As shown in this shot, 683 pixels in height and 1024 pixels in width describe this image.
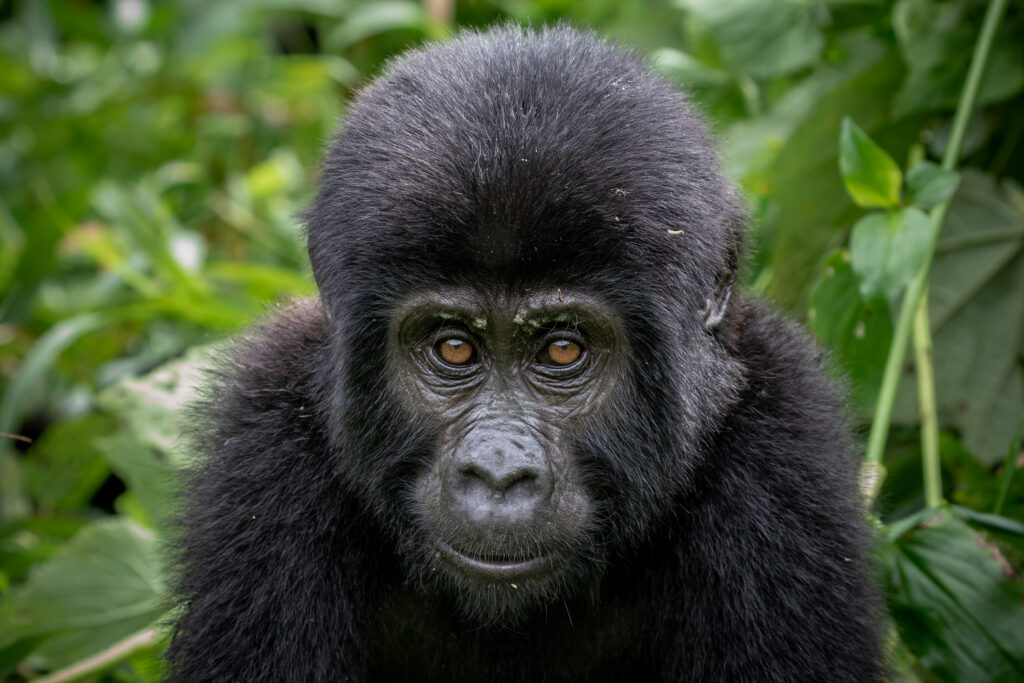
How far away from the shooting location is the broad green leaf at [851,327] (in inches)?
158

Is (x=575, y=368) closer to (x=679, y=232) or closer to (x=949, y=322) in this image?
(x=679, y=232)

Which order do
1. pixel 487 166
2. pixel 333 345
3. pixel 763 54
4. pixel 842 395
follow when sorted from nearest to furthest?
pixel 487 166, pixel 333 345, pixel 842 395, pixel 763 54

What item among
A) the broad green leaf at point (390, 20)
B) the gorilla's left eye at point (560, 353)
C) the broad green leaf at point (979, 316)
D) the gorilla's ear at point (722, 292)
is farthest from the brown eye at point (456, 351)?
the broad green leaf at point (390, 20)

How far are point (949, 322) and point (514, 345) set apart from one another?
2.53 meters

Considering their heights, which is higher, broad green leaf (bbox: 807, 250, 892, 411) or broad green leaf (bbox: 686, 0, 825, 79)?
broad green leaf (bbox: 686, 0, 825, 79)

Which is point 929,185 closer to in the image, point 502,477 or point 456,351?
point 456,351

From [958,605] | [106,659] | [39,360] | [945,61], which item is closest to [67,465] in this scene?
[39,360]

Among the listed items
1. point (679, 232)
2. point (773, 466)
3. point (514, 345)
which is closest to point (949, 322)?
point (773, 466)

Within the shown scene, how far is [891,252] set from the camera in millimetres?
3676

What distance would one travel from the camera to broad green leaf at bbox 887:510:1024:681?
3.43 m

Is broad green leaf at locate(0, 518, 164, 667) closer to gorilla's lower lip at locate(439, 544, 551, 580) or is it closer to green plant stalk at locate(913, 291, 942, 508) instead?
gorilla's lower lip at locate(439, 544, 551, 580)

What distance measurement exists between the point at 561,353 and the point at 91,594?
2568 millimetres

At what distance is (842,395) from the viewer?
12.4 ft

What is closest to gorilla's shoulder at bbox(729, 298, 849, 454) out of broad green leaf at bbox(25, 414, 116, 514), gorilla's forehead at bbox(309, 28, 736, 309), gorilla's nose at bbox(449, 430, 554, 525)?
gorilla's forehead at bbox(309, 28, 736, 309)
